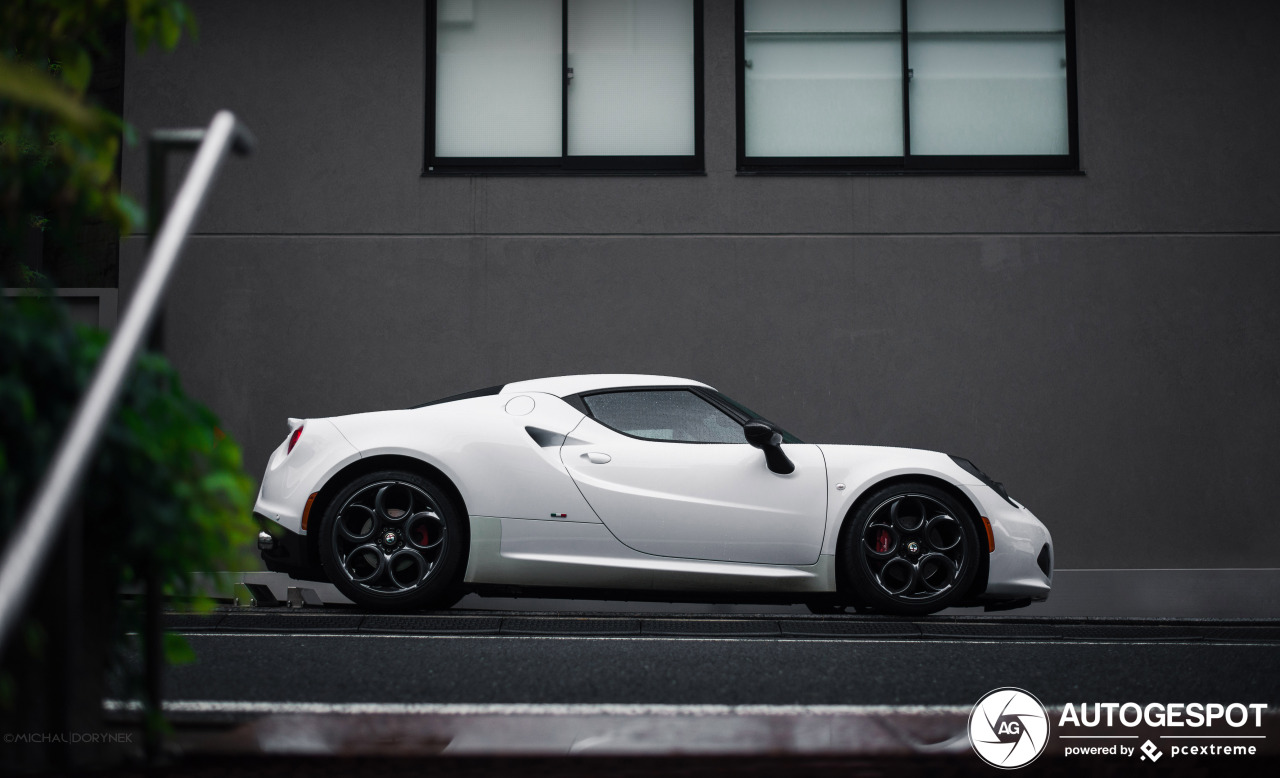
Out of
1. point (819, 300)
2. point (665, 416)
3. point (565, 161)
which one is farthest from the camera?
point (565, 161)

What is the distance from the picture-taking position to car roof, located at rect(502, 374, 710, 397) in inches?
266

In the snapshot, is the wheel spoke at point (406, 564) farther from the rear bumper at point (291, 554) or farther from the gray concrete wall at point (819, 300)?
the gray concrete wall at point (819, 300)

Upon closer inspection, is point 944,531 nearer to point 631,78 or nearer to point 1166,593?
point 1166,593

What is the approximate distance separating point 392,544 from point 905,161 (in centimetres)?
608

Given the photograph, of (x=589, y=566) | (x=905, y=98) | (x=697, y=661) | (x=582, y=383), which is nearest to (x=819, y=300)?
(x=905, y=98)

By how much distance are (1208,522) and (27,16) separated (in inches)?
387

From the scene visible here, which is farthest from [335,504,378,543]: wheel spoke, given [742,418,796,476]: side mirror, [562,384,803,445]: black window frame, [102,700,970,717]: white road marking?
[102,700,970,717]: white road marking

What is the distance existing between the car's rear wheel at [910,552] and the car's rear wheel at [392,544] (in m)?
2.18

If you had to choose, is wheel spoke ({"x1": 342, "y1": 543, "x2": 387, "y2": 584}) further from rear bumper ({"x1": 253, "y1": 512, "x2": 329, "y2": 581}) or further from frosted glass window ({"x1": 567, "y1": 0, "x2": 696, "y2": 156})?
frosted glass window ({"x1": 567, "y1": 0, "x2": 696, "y2": 156})

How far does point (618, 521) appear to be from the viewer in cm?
632

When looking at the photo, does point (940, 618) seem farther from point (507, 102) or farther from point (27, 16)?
point (507, 102)

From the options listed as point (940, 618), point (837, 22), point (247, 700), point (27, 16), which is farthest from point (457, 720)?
point (837, 22)

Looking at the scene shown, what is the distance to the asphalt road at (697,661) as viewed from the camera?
3.61 meters

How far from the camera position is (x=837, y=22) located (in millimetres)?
10445
